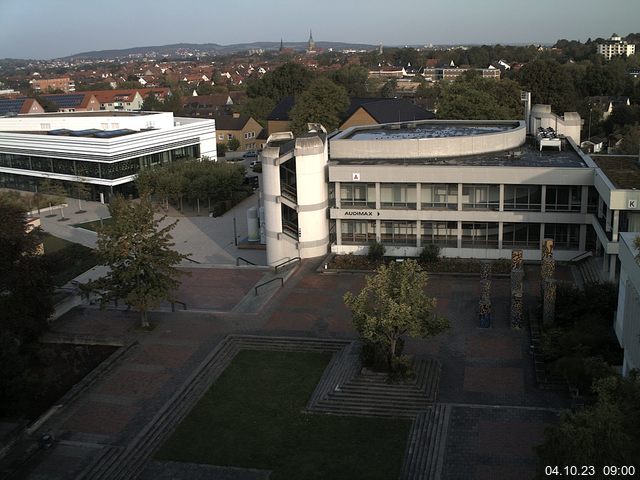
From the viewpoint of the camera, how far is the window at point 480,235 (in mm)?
37562

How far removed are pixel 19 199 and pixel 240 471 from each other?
43.6 metres

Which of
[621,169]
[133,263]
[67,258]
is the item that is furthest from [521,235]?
[67,258]

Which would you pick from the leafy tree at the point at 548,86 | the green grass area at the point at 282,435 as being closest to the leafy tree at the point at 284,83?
the leafy tree at the point at 548,86

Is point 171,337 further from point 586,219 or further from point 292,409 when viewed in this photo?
point 586,219

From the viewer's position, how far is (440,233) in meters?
38.2

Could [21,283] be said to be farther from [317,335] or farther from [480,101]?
[480,101]

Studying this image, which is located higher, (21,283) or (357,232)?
(21,283)

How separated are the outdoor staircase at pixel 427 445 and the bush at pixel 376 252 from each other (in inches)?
608

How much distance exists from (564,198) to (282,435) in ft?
70.4

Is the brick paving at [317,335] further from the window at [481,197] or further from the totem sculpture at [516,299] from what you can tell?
the window at [481,197]

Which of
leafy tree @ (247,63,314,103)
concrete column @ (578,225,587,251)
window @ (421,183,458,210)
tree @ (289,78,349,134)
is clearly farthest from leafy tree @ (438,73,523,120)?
leafy tree @ (247,63,314,103)

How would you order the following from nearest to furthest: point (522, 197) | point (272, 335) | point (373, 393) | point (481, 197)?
point (373, 393) < point (272, 335) < point (522, 197) < point (481, 197)

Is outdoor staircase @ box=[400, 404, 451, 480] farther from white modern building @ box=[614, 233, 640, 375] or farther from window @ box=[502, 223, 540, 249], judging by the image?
window @ box=[502, 223, 540, 249]

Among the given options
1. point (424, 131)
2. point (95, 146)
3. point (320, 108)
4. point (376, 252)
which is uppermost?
point (320, 108)
